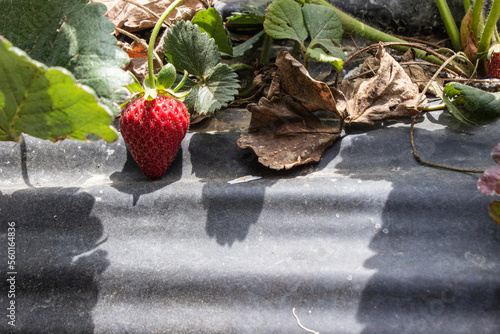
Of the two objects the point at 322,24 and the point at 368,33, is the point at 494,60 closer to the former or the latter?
the point at 368,33

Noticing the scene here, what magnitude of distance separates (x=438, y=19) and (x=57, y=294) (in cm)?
157

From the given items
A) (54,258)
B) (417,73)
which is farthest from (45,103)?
(417,73)

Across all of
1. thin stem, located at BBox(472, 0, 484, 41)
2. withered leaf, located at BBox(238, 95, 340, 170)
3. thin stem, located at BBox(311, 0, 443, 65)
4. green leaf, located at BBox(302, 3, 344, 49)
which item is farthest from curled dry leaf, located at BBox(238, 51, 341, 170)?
thin stem, located at BBox(472, 0, 484, 41)

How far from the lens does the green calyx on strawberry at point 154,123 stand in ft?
2.96

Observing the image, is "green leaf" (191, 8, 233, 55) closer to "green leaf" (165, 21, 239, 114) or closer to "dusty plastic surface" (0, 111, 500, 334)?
"green leaf" (165, 21, 239, 114)

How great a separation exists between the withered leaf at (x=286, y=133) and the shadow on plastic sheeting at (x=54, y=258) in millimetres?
415

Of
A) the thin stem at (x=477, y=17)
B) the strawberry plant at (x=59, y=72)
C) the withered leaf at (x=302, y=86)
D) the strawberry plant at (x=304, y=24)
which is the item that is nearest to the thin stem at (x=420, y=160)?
the withered leaf at (x=302, y=86)

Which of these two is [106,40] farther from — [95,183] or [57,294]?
[57,294]

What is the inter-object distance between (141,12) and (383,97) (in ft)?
3.48

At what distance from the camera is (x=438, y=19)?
1.54m

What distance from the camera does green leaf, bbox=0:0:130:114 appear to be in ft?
2.65

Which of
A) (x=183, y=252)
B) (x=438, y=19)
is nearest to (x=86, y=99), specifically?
(x=183, y=252)

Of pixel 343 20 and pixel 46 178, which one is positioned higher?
pixel 343 20

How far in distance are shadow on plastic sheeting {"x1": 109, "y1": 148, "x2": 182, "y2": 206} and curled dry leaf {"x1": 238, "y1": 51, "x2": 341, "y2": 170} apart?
0.59 ft
